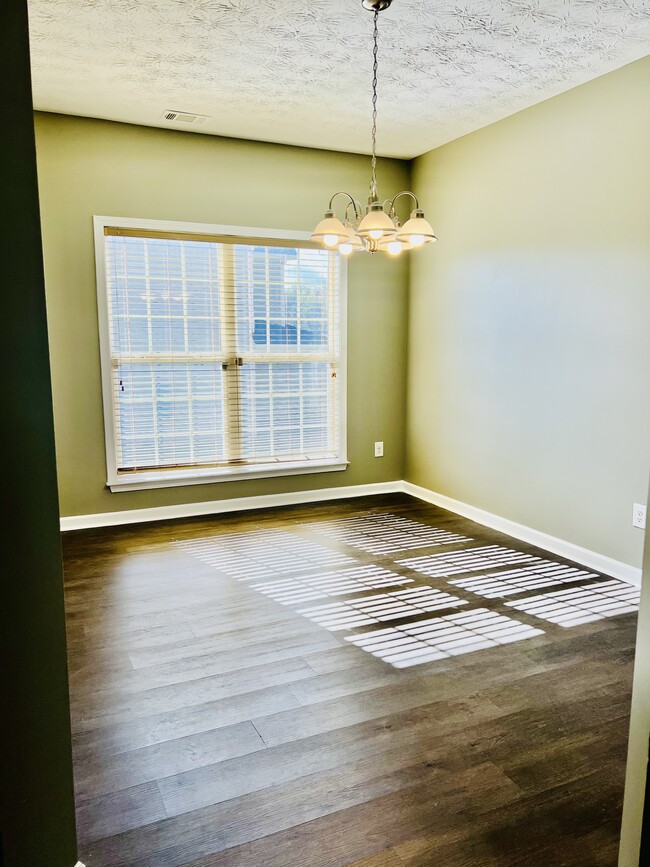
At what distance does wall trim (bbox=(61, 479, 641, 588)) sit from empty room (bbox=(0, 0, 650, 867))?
0.03 m

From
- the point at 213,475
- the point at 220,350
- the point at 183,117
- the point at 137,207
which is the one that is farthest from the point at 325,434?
the point at 183,117

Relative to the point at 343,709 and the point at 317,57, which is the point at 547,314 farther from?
the point at 343,709

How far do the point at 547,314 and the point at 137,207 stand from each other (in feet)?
9.21

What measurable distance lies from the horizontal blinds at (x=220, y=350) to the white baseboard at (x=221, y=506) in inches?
11.9

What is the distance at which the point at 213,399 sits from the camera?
468cm

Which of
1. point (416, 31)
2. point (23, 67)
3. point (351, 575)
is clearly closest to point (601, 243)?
point (416, 31)

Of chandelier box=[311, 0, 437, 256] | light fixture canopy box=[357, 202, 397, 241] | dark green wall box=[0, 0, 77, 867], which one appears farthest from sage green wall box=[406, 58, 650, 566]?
dark green wall box=[0, 0, 77, 867]

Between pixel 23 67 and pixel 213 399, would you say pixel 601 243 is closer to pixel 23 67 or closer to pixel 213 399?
pixel 213 399

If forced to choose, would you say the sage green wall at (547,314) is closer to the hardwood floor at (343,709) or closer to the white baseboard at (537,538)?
the white baseboard at (537,538)

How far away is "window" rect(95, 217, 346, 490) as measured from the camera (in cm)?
437

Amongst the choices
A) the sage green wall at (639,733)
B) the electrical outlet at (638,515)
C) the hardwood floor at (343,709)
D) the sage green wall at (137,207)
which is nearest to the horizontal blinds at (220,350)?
the sage green wall at (137,207)

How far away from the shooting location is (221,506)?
481cm

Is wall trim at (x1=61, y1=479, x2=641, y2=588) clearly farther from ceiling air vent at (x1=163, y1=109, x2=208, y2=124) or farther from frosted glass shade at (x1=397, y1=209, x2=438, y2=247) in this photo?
ceiling air vent at (x1=163, y1=109, x2=208, y2=124)

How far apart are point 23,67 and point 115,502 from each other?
3.60 meters
